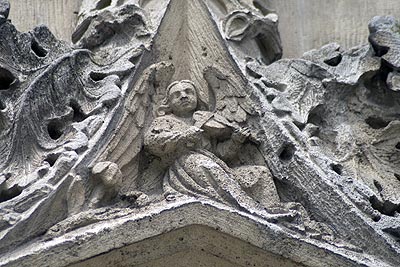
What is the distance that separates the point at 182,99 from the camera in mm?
4984

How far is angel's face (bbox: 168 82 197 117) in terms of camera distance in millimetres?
4980

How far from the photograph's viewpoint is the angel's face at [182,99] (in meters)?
4.98

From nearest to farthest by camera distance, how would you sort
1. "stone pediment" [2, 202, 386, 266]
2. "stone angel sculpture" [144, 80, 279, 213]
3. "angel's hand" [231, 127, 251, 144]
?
"stone pediment" [2, 202, 386, 266], "stone angel sculpture" [144, 80, 279, 213], "angel's hand" [231, 127, 251, 144]

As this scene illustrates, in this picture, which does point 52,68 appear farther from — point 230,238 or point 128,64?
point 230,238

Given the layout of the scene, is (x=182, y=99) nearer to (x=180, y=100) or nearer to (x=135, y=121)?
(x=180, y=100)

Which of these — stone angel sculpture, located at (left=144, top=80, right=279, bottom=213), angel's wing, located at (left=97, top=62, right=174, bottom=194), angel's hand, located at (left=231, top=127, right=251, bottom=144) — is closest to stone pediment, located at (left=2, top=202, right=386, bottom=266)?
stone angel sculpture, located at (left=144, top=80, right=279, bottom=213)

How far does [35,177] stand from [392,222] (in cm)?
138

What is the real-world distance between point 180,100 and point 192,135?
0.23m

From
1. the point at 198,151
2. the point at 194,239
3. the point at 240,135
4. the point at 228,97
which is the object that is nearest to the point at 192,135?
the point at 198,151

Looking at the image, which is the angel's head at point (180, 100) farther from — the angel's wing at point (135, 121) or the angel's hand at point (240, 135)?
the angel's hand at point (240, 135)

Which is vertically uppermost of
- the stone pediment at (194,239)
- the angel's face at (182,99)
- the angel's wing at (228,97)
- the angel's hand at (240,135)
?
the angel's face at (182,99)

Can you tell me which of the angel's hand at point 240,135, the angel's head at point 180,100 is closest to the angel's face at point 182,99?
the angel's head at point 180,100

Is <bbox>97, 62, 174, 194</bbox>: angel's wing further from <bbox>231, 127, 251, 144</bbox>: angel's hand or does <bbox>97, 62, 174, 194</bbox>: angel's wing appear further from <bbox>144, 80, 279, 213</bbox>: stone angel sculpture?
<bbox>231, 127, 251, 144</bbox>: angel's hand

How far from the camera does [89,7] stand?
550 cm
